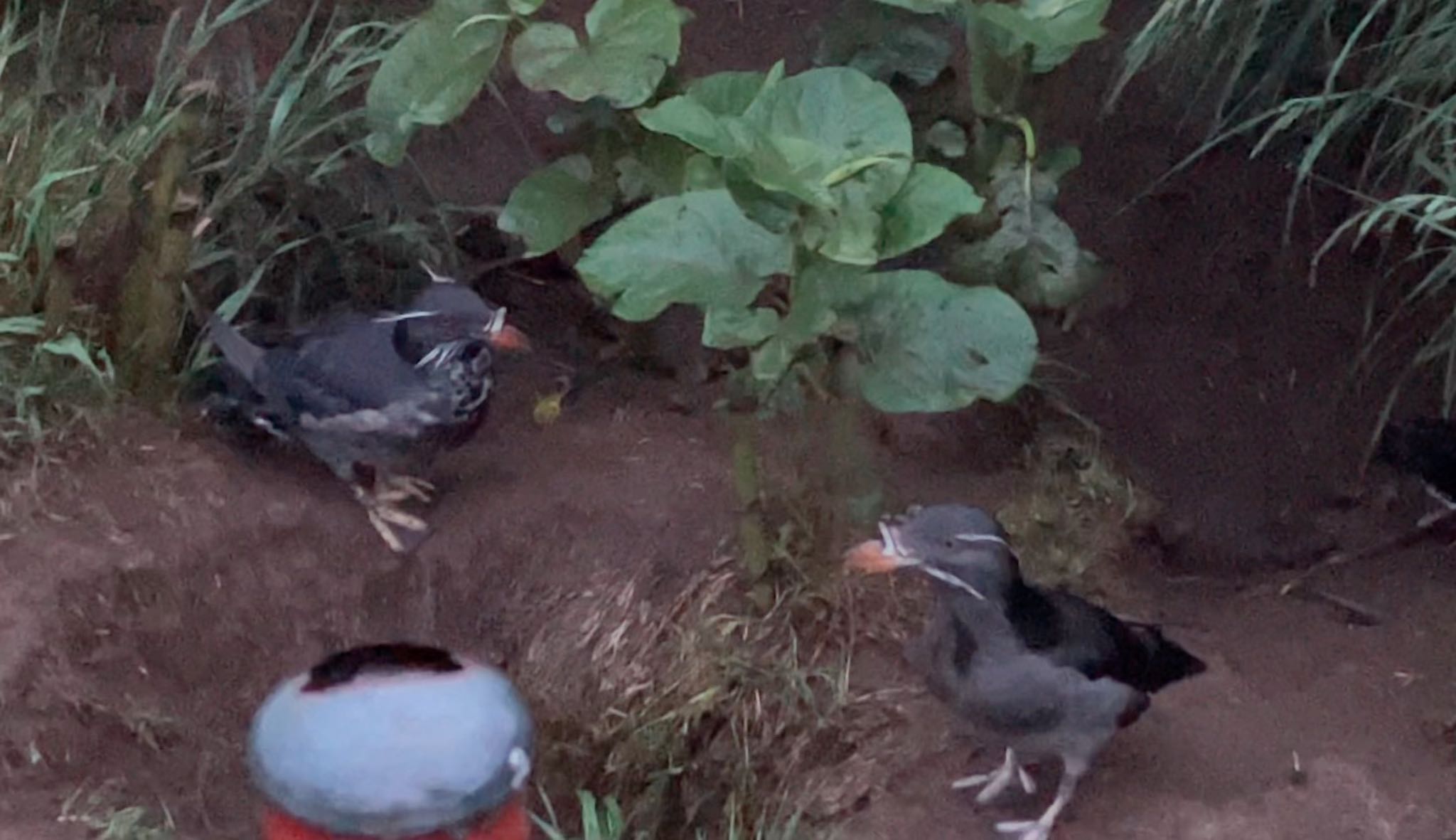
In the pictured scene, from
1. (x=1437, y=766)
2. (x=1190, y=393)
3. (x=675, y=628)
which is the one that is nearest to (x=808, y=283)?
(x=675, y=628)

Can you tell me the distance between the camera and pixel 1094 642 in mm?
2967

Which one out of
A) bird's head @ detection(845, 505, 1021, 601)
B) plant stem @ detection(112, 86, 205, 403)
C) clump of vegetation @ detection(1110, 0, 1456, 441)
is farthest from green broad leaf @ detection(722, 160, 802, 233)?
plant stem @ detection(112, 86, 205, 403)

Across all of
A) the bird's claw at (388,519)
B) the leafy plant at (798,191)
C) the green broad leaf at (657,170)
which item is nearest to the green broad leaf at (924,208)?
the leafy plant at (798,191)

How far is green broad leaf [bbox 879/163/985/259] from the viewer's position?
2646mm

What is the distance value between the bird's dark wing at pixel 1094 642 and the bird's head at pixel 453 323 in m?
1.12

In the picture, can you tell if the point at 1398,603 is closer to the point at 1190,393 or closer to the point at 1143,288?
the point at 1190,393

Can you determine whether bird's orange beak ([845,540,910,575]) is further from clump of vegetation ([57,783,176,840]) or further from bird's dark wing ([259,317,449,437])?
clump of vegetation ([57,783,176,840])

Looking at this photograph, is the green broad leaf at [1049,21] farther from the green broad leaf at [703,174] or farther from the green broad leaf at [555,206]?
the green broad leaf at [555,206]

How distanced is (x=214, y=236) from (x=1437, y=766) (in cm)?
255

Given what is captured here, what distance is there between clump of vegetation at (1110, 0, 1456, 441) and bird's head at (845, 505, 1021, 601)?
83 cm

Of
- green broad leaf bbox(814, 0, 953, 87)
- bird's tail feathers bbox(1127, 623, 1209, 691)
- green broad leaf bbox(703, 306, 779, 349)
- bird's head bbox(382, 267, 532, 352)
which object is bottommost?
bird's tail feathers bbox(1127, 623, 1209, 691)

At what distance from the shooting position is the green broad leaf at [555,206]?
3.26 m

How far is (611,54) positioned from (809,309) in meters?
0.66

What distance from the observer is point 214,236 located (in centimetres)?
366
